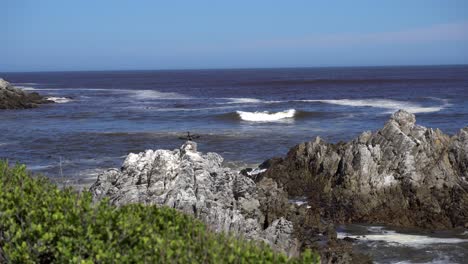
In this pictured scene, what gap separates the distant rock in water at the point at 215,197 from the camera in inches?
662

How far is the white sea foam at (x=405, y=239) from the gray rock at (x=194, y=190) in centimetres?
424

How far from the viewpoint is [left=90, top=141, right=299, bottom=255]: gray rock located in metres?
16.6

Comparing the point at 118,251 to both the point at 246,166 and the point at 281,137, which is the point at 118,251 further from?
the point at 281,137

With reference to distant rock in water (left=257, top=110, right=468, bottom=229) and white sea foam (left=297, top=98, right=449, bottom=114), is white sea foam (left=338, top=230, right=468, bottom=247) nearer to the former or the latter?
distant rock in water (left=257, top=110, right=468, bottom=229)

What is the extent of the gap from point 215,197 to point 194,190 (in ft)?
2.10

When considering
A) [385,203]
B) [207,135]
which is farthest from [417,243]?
[207,135]

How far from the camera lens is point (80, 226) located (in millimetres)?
10172

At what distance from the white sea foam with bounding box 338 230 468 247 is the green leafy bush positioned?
35.0 ft

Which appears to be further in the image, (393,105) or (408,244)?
(393,105)

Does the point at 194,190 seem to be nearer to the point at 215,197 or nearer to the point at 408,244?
the point at 215,197

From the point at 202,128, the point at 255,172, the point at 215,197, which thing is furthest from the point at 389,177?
the point at 202,128

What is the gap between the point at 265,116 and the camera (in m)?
62.4

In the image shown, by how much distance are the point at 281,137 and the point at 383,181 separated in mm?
20990

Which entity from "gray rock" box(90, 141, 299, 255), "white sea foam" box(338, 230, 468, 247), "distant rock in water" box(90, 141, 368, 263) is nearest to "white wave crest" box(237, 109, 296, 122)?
"white sea foam" box(338, 230, 468, 247)
